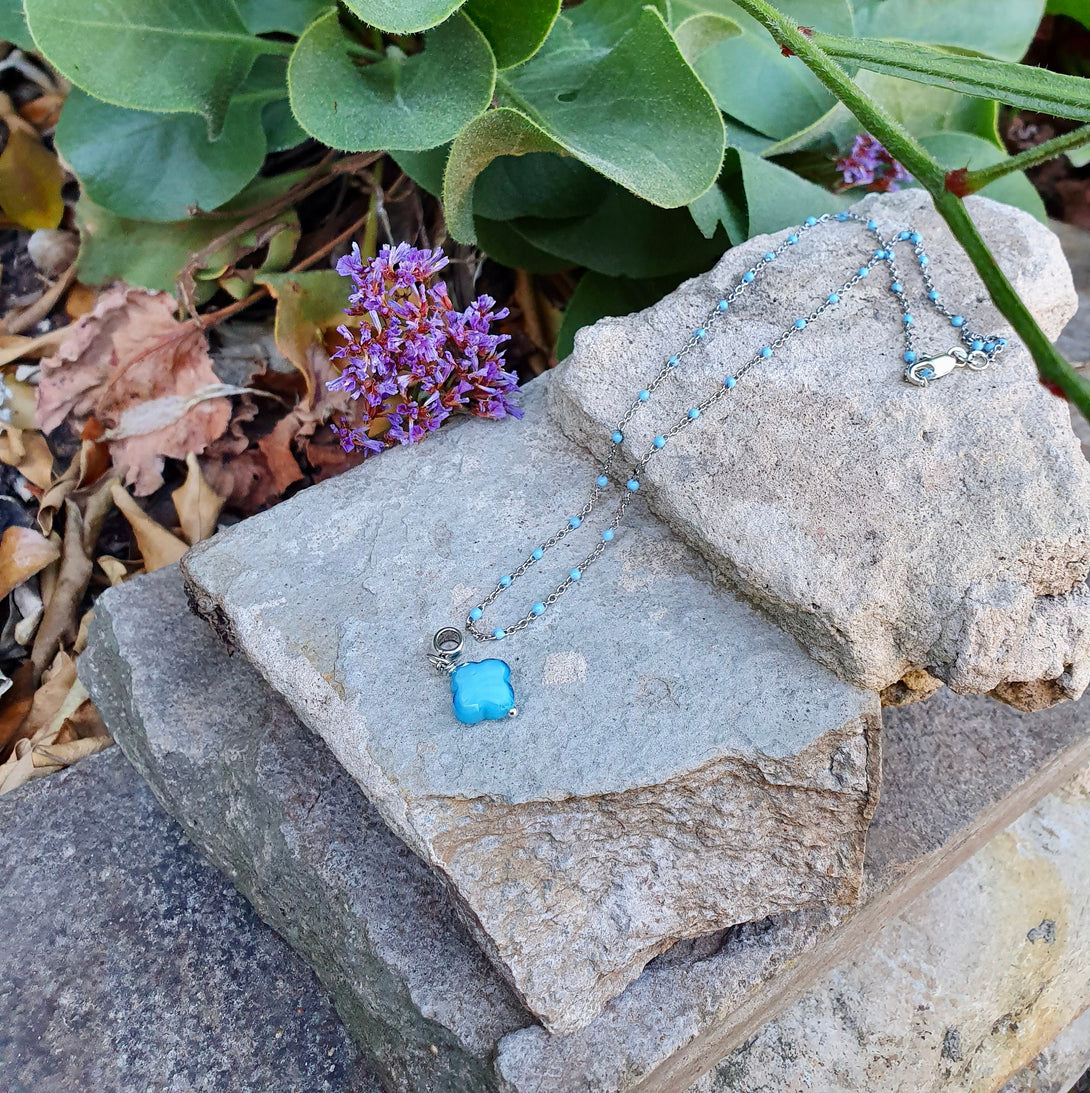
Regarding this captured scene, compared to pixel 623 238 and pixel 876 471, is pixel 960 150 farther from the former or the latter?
pixel 876 471

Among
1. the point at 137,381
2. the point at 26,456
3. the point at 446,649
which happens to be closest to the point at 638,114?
the point at 446,649

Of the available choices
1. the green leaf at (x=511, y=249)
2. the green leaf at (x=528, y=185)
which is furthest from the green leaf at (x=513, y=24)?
the green leaf at (x=511, y=249)

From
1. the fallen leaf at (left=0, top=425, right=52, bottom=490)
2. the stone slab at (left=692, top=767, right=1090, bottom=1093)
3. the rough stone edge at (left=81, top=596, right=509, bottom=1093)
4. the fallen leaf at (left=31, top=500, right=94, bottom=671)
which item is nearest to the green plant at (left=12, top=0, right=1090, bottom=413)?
the fallen leaf at (left=0, top=425, right=52, bottom=490)

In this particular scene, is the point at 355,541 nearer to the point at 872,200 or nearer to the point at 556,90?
the point at 556,90

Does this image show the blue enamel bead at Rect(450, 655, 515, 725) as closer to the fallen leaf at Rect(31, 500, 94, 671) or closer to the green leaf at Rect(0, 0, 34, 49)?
the fallen leaf at Rect(31, 500, 94, 671)

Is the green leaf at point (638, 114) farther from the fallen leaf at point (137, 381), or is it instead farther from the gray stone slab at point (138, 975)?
the gray stone slab at point (138, 975)
